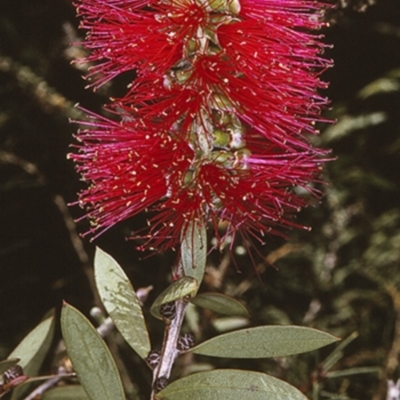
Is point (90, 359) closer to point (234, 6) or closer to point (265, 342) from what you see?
point (265, 342)

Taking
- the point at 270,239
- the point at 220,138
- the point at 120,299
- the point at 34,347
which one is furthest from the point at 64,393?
the point at 270,239

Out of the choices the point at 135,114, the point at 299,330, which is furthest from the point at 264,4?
the point at 299,330

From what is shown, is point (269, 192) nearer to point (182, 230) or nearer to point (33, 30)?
point (182, 230)

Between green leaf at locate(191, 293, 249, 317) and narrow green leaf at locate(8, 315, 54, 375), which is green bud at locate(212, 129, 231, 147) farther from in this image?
narrow green leaf at locate(8, 315, 54, 375)

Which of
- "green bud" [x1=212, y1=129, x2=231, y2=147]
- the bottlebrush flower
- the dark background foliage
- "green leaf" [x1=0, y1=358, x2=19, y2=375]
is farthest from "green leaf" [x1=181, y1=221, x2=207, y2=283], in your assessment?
the dark background foliage

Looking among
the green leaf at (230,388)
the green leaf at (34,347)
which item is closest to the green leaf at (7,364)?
the green leaf at (34,347)
